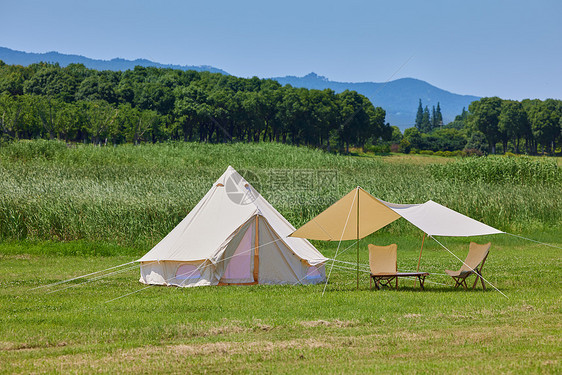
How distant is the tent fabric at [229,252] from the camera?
12.8 meters

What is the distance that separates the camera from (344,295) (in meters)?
11.3

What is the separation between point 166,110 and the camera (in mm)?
85312

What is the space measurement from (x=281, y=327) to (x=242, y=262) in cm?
452

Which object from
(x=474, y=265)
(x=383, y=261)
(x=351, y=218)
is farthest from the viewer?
(x=351, y=218)

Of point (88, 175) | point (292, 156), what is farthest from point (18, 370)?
point (292, 156)

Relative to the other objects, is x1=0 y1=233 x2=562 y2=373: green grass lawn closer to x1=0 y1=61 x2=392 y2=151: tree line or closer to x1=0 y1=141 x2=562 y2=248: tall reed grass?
x1=0 y1=141 x2=562 y2=248: tall reed grass

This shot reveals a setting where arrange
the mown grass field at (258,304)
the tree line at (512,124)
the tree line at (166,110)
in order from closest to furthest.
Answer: the mown grass field at (258,304)
the tree line at (166,110)
the tree line at (512,124)

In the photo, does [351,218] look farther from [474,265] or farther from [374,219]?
[474,265]

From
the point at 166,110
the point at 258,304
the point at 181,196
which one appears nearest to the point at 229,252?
the point at 258,304

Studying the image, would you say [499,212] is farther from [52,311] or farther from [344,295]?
[52,311]

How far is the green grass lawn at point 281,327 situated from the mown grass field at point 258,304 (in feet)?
0.10

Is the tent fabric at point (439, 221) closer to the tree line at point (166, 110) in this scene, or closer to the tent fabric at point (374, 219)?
the tent fabric at point (374, 219)

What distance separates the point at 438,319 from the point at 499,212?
1560cm

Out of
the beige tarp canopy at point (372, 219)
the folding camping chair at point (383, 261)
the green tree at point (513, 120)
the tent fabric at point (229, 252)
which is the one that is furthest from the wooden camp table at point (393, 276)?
the green tree at point (513, 120)
